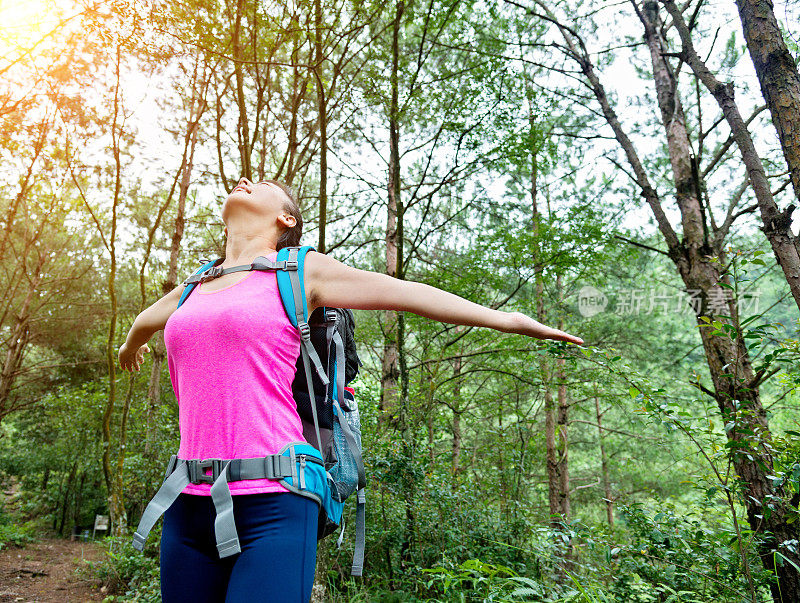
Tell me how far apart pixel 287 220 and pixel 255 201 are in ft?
0.35

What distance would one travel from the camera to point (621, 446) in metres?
14.8

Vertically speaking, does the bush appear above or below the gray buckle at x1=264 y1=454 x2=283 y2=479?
below

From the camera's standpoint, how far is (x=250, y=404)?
1131 millimetres

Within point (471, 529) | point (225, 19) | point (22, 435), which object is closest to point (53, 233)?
point (22, 435)

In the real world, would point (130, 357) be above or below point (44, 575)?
above

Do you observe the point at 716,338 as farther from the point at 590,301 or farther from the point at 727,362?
the point at 590,301

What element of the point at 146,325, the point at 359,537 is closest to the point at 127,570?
the point at 146,325

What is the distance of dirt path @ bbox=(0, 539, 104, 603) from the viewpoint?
235 inches

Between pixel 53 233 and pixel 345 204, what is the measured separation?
6244mm

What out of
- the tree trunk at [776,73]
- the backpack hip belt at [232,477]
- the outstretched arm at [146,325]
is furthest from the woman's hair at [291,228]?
the tree trunk at [776,73]

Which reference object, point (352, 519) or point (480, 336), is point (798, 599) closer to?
point (352, 519)

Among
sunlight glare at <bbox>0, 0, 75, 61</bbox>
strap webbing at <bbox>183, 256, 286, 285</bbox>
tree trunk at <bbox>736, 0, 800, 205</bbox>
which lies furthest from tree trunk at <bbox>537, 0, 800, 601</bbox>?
sunlight glare at <bbox>0, 0, 75, 61</bbox>

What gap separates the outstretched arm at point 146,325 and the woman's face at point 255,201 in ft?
0.92

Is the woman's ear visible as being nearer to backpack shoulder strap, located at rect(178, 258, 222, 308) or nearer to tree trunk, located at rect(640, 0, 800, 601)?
backpack shoulder strap, located at rect(178, 258, 222, 308)
